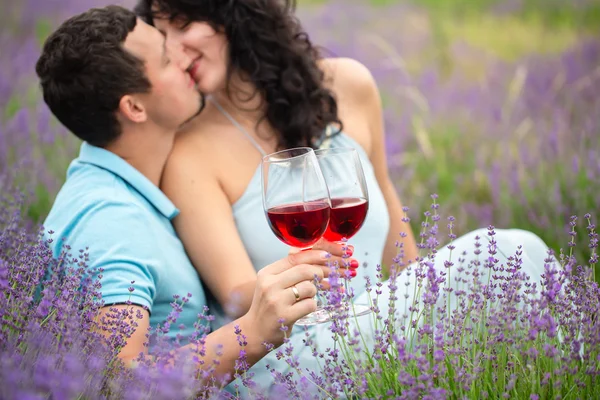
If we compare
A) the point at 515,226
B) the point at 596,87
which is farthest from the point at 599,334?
the point at 596,87

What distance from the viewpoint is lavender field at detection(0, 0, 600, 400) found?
51.0 inches

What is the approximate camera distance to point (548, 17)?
6.46 meters

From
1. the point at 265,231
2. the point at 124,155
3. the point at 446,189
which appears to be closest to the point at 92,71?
the point at 124,155

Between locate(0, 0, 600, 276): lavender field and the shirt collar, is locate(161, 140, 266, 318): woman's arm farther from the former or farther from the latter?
locate(0, 0, 600, 276): lavender field

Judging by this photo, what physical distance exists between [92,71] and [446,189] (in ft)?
8.32

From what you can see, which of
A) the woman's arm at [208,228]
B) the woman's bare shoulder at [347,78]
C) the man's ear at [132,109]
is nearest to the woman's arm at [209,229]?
the woman's arm at [208,228]

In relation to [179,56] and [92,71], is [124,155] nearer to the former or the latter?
[92,71]

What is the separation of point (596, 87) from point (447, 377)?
4562 millimetres

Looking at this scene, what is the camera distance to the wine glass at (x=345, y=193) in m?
1.75

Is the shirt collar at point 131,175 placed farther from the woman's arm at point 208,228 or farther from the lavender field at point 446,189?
the lavender field at point 446,189

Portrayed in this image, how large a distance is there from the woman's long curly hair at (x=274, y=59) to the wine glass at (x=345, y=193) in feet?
2.93

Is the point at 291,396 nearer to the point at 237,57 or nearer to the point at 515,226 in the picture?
the point at 237,57

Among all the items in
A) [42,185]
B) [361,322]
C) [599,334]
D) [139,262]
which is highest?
[599,334]

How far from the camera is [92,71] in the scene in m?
2.22
